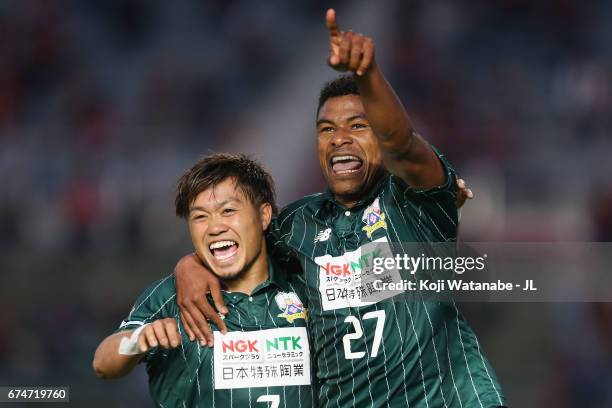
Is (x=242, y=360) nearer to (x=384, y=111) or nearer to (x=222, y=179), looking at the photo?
(x=222, y=179)

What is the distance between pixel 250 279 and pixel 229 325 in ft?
0.70

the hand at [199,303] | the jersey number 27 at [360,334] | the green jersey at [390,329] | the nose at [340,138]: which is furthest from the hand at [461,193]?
the hand at [199,303]

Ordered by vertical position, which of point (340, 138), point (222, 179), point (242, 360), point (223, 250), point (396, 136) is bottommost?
point (242, 360)

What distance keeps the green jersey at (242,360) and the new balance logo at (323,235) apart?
274 mm

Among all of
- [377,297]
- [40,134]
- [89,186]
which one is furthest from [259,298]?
[40,134]

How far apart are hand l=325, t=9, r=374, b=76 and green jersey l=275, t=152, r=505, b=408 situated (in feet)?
2.29

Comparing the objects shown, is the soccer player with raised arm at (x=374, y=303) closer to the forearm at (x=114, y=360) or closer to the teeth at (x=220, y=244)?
the teeth at (x=220, y=244)

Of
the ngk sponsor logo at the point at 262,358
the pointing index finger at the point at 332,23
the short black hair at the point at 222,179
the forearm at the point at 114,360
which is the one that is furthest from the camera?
the short black hair at the point at 222,179

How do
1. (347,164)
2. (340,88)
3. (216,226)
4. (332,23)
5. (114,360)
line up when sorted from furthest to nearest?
(340,88) < (347,164) < (216,226) < (114,360) < (332,23)

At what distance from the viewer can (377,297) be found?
11.4 ft

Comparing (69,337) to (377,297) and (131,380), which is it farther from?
(377,297)

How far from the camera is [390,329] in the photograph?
11.2 feet

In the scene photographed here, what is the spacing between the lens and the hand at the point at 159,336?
3.23 meters

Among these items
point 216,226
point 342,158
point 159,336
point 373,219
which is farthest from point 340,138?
point 159,336
